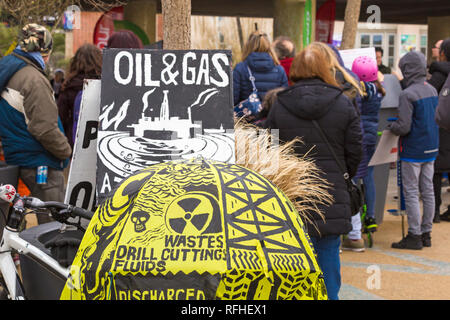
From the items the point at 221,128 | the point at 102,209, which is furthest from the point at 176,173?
the point at 221,128

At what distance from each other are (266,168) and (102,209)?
118 centimetres

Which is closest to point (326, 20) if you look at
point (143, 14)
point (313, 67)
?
point (143, 14)

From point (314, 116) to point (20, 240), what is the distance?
216 centimetres

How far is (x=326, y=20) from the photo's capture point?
1809cm

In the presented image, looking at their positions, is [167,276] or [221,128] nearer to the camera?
[167,276]

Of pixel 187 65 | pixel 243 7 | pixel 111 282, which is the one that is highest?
pixel 243 7

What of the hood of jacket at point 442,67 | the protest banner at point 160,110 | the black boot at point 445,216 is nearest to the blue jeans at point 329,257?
the protest banner at point 160,110

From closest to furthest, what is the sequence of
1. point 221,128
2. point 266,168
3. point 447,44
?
point 266,168 → point 221,128 → point 447,44

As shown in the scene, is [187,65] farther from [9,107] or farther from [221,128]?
[9,107]

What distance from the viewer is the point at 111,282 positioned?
2.10 meters

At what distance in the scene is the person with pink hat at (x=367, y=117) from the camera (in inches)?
283

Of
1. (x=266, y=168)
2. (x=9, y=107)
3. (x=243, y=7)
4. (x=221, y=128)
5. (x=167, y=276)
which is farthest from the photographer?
(x=243, y=7)

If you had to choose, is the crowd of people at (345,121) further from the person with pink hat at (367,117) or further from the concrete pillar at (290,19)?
the concrete pillar at (290,19)

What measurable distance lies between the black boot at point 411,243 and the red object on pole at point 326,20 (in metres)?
10.9
